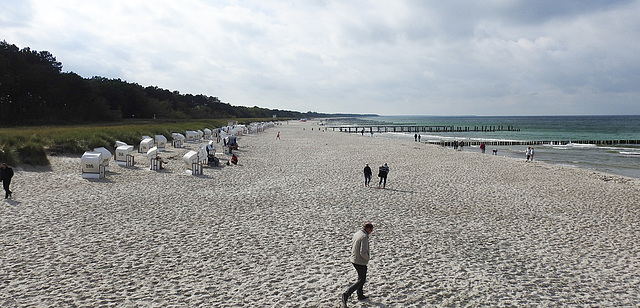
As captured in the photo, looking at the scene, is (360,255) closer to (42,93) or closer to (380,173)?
(380,173)

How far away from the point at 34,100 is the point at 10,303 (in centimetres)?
5122

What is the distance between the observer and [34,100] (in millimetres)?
47000

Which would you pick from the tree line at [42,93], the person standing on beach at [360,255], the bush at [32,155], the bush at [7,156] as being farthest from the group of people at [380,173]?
the tree line at [42,93]

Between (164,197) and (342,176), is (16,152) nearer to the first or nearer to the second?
(164,197)

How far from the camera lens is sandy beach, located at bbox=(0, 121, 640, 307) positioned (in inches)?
253

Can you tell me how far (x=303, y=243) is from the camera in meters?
8.91

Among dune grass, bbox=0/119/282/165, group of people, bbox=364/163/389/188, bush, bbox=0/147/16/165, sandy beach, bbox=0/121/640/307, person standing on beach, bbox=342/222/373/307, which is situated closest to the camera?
person standing on beach, bbox=342/222/373/307

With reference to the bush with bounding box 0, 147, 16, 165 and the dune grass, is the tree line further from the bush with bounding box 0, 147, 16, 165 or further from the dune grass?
the bush with bounding box 0, 147, 16, 165

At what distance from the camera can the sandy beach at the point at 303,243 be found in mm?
6438

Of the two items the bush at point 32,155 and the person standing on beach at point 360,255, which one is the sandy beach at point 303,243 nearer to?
the person standing on beach at point 360,255

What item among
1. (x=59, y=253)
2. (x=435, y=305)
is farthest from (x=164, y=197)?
(x=435, y=305)

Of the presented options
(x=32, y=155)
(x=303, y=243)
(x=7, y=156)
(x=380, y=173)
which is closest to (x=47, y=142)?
(x=32, y=155)

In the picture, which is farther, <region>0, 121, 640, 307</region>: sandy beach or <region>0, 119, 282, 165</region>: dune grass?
<region>0, 119, 282, 165</region>: dune grass

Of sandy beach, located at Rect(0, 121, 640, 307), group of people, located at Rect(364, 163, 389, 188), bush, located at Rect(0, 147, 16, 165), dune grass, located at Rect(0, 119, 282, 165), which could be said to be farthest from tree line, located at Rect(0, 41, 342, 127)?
group of people, located at Rect(364, 163, 389, 188)
